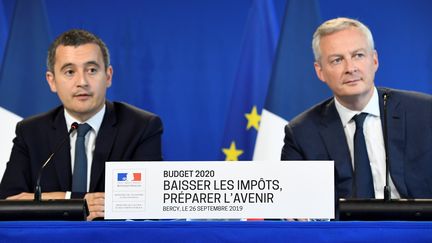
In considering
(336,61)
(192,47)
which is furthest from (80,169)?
(192,47)

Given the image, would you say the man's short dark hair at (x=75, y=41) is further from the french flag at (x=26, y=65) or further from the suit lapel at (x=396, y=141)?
the suit lapel at (x=396, y=141)

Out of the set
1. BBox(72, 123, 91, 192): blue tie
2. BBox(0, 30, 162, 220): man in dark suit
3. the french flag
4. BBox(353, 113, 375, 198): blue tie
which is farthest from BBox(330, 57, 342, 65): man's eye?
the french flag

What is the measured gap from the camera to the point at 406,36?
188 inches

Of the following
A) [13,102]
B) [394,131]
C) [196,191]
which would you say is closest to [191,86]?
[13,102]

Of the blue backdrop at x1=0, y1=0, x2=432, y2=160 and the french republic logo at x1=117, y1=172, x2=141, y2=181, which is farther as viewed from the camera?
the blue backdrop at x1=0, y1=0, x2=432, y2=160

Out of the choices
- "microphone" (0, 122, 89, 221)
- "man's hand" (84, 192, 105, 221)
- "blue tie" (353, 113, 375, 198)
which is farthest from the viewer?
"blue tie" (353, 113, 375, 198)

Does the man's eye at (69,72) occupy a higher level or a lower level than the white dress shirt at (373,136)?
higher

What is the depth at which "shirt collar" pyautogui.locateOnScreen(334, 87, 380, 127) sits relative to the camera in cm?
322

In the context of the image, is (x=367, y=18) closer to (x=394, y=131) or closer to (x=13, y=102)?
(x=394, y=131)

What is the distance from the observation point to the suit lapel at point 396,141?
118 inches

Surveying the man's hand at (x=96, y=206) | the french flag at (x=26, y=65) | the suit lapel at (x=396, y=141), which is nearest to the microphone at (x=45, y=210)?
the man's hand at (x=96, y=206)

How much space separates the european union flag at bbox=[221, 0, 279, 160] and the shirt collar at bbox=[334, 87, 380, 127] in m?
1.29

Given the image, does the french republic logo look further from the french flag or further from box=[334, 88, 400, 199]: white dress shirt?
the french flag

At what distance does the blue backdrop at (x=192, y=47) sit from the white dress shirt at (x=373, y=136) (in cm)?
149
